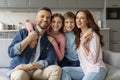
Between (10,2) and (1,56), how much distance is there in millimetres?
3230

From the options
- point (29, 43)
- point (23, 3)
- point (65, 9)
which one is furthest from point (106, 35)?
point (29, 43)

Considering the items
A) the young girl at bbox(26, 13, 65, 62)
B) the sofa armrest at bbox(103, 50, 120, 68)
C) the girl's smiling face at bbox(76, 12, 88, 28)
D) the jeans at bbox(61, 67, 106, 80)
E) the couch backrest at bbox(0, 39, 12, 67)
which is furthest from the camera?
the couch backrest at bbox(0, 39, 12, 67)

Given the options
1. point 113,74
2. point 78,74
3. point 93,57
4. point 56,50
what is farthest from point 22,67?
point 113,74

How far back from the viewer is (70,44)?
2896mm

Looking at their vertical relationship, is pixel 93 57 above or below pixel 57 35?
below

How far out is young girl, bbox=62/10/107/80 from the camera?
250cm

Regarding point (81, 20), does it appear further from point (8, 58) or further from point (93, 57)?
point (8, 58)

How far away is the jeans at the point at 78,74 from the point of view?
246 cm

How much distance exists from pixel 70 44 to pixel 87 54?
387 mm

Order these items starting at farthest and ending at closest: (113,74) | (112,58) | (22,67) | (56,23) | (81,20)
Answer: (112,58) < (56,23) < (81,20) < (113,74) < (22,67)

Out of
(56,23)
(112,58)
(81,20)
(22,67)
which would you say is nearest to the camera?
(22,67)

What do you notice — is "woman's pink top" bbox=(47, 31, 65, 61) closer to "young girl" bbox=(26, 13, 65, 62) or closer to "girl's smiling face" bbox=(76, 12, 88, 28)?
"young girl" bbox=(26, 13, 65, 62)

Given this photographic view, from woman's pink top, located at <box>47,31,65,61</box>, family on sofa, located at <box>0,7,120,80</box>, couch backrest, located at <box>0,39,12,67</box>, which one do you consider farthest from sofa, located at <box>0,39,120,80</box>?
woman's pink top, located at <box>47,31,65,61</box>

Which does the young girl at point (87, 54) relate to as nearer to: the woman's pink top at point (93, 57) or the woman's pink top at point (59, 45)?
the woman's pink top at point (93, 57)
